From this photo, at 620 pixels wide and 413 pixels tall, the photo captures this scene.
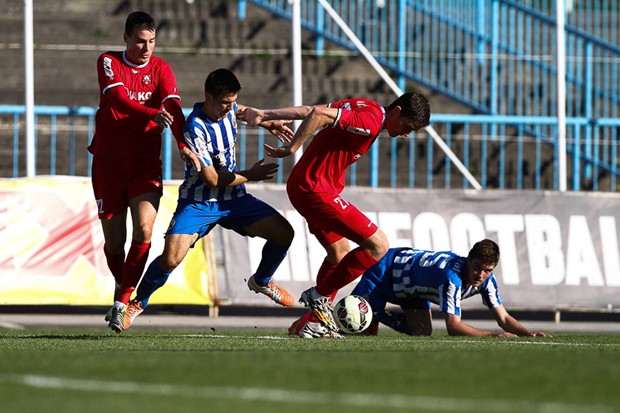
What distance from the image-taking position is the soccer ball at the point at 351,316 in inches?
391

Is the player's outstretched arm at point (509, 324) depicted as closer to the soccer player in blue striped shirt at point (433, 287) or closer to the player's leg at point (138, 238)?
the soccer player in blue striped shirt at point (433, 287)

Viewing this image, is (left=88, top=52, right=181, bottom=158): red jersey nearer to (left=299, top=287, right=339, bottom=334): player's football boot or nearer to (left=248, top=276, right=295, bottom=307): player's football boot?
(left=248, top=276, right=295, bottom=307): player's football boot

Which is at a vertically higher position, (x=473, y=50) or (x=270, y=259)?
(x=473, y=50)

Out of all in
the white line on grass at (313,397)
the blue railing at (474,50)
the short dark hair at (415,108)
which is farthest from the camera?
the blue railing at (474,50)

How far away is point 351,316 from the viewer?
391 inches

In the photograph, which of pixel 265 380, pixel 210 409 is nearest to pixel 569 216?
pixel 265 380

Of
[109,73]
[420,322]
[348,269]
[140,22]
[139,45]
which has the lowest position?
[420,322]

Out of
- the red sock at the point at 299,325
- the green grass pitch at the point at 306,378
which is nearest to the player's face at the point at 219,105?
the red sock at the point at 299,325

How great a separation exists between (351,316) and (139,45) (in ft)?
8.69

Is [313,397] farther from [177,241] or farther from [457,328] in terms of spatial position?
[457,328]

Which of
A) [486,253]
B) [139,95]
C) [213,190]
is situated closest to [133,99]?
[139,95]

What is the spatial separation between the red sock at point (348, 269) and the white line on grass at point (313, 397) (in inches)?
152

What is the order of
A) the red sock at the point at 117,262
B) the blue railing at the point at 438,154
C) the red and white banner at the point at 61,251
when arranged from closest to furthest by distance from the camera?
the red sock at the point at 117,262 → the red and white banner at the point at 61,251 → the blue railing at the point at 438,154

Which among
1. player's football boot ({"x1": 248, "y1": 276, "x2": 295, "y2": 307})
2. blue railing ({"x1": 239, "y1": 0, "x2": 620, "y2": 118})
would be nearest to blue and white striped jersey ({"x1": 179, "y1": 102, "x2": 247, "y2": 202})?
player's football boot ({"x1": 248, "y1": 276, "x2": 295, "y2": 307})
